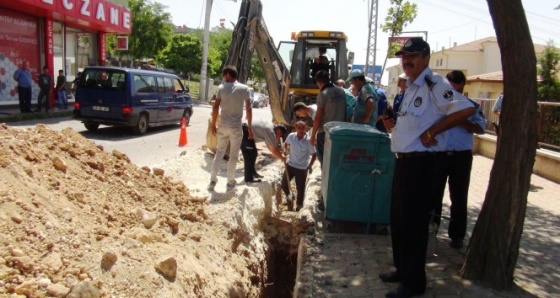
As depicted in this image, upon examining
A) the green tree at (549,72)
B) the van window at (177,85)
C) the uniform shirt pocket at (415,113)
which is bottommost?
the van window at (177,85)

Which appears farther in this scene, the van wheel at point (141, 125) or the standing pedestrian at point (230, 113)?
the van wheel at point (141, 125)

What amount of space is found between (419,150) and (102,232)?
8.27ft

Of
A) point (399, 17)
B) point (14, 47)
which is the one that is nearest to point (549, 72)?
point (399, 17)

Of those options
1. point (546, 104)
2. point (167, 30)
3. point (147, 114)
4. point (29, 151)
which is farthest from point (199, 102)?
point (29, 151)

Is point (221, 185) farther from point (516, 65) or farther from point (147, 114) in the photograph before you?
point (147, 114)

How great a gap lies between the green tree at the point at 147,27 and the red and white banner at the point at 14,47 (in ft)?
54.2

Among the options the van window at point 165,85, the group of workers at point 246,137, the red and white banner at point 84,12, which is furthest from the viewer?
the red and white banner at point 84,12

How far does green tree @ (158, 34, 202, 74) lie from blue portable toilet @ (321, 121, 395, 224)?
34991mm

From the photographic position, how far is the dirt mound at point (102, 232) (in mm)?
3039

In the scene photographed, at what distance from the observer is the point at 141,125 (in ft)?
42.3

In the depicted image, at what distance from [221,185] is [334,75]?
6.07 m

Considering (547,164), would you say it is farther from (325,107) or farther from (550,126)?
(325,107)

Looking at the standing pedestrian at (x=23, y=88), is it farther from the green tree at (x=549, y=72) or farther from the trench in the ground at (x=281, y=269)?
the green tree at (x=549, y=72)

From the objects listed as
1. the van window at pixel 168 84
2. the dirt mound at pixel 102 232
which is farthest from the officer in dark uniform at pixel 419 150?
the van window at pixel 168 84
